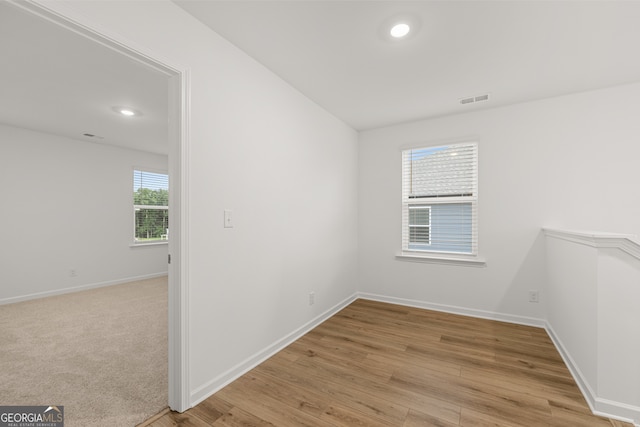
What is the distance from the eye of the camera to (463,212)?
348 centimetres

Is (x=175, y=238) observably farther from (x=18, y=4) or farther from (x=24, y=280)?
(x=24, y=280)

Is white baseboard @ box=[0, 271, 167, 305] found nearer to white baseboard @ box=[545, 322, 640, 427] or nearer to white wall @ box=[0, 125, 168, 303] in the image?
white wall @ box=[0, 125, 168, 303]

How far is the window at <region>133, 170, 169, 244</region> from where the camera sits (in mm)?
5535

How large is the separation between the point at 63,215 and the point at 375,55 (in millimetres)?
5412

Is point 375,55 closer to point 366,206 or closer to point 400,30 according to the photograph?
point 400,30

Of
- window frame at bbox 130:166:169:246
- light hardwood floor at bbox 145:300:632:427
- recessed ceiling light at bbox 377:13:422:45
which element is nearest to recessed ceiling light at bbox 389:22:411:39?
recessed ceiling light at bbox 377:13:422:45

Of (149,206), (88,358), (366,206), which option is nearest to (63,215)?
(149,206)

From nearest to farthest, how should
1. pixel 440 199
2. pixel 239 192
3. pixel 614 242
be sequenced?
1. pixel 614 242
2. pixel 239 192
3. pixel 440 199

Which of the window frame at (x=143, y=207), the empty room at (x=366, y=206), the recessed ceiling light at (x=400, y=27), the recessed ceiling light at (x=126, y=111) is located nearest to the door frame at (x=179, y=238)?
the empty room at (x=366, y=206)

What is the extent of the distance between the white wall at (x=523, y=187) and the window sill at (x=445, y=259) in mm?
65

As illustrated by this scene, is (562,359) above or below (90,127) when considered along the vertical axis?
below

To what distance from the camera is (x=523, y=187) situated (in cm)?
312

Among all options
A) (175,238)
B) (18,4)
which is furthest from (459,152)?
(18,4)

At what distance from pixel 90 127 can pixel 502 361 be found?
5.90m
